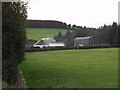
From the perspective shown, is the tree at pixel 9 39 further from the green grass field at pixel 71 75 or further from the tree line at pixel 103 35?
the tree line at pixel 103 35

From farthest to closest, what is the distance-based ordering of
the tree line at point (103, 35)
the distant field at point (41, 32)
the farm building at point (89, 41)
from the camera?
the distant field at point (41, 32) → the farm building at point (89, 41) → the tree line at point (103, 35)

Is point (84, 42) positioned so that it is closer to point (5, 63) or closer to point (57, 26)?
point (57, 26)

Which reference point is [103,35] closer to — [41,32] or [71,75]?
[41,32]

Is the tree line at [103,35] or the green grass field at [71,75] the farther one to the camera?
the tree line at [103,35]

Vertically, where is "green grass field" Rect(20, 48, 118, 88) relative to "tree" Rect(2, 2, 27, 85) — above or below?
below

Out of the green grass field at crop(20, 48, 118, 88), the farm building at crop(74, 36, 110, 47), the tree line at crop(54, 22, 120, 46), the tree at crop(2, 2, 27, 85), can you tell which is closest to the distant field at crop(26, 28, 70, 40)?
the tree line at crop(54, 22, 120, 46)

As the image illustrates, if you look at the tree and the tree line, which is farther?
the tree line

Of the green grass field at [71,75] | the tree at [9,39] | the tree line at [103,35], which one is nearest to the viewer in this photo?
the tree at [9,39]

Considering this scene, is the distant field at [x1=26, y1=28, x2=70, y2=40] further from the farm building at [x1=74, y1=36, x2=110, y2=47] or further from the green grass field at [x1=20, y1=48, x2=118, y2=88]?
the green grass field at [x1=20, y1=48, x2=118, y2=88]

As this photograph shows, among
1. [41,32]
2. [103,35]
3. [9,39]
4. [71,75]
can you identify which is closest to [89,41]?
[103,35]

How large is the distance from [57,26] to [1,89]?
142 meters

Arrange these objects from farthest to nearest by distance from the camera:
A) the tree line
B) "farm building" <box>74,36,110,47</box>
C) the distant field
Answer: the distant field, "farm building" <box>74,36,110,47</box>, the tree line

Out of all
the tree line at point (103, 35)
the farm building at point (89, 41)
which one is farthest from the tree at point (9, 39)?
the farm building at point (89, 41)

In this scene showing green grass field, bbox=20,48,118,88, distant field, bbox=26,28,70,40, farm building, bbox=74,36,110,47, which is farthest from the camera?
distant field, bbox=26,28,70,40
